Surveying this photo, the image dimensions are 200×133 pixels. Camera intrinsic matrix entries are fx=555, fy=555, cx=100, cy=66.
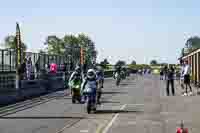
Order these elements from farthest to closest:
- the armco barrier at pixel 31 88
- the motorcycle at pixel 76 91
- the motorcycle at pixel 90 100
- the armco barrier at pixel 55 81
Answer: the armco barrier at pixel 55 81 → the armco barrier at pixel 31 88 → the motorcycle at pixel 76 91 → the motorcycle at pixel 90 100

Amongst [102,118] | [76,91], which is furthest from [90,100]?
[76,91]

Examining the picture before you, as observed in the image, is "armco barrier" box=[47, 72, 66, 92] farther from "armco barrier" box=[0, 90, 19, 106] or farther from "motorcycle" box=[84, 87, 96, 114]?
"motorcycle" box=[84, 87, 96, 114]

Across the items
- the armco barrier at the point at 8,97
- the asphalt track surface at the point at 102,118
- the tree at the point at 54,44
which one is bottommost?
the asphalt track surface at the point at 102,118

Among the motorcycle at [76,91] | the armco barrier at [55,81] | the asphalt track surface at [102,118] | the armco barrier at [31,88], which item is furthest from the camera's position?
the armco barrier at [55,81]

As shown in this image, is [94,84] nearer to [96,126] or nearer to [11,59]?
[96,126]

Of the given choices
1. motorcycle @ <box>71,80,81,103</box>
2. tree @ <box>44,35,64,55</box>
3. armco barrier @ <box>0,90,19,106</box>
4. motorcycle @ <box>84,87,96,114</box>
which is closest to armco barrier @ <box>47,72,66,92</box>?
armco barrier @ <box>0,90,19,106</box>

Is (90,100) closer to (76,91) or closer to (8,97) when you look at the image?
(76,91)

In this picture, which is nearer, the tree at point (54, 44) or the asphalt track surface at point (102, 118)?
the asphalt track surface at point (102, 118)

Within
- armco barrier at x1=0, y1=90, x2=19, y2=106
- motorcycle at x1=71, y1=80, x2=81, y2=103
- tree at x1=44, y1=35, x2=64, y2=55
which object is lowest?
armco barrier at x1=0, y1=90, x2=19, y2=106

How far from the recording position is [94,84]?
68.3 ft

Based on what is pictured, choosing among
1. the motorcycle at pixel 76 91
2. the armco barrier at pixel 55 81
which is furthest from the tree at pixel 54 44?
the motorcycle at pixel 76 91

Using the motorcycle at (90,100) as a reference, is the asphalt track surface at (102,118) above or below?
below

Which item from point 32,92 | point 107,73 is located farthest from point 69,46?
point 32,92

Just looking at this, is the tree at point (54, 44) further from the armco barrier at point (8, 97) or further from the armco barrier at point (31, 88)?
the armco barrier at point (8, 97)
